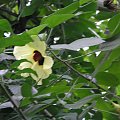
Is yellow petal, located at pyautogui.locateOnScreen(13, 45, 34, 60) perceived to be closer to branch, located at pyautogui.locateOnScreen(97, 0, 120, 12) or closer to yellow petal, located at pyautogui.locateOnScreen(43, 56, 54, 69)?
yellow petal, located at pyautogui.locateOnScreen(43, 56, 54, 69)

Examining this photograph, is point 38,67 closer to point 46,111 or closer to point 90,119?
point 46,111

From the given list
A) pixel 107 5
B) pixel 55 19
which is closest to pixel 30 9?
pixel 107 5

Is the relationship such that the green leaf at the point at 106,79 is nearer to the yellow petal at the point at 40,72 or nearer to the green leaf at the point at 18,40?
the yellow petal at the point at 40,72

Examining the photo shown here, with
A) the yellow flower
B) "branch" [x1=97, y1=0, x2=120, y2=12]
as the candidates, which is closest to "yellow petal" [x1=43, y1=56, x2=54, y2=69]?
the yellow flower

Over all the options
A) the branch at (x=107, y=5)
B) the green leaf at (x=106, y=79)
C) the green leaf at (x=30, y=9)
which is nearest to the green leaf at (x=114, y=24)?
the green leaf at (x=106, y=79)

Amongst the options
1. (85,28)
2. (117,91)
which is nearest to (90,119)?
(117,91)

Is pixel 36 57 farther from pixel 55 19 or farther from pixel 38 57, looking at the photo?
pixel 55 19
